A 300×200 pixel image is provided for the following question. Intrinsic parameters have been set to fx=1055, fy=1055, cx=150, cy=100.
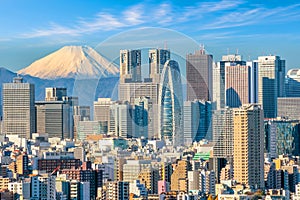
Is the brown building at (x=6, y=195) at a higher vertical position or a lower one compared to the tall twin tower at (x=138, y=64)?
lower

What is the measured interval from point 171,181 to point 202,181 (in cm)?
35

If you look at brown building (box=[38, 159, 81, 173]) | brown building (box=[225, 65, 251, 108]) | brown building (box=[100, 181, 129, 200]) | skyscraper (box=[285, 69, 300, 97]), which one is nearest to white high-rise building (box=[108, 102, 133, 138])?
brown building (box=[100, 181, 129, 200])

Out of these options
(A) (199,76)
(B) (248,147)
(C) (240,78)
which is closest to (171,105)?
(A) (199,76)

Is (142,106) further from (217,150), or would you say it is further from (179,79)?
(217,150)

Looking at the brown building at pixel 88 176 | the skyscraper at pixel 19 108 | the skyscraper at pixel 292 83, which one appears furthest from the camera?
the skyscraper at pixel 292 83

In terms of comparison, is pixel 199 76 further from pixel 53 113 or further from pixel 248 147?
pixel 53 113

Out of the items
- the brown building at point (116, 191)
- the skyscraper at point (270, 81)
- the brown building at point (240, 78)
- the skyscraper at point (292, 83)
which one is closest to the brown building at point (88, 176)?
the brown building at point (116, 191)

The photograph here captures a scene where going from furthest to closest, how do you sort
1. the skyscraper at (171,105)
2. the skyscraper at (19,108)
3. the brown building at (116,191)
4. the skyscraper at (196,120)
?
the skyscraper at (19,108) → the skyscraper at (196,120) → the skyscraper at (171,105) → the brown building at (116,191)

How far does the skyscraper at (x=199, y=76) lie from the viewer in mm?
9000

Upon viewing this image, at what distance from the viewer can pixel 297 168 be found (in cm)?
1087

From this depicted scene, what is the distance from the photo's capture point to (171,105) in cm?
847

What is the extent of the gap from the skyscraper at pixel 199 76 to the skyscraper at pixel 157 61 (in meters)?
0.58

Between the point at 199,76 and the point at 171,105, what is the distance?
1.63 meters

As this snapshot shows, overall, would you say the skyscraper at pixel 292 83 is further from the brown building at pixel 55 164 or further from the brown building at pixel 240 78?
the brown building at pixel 55 164
